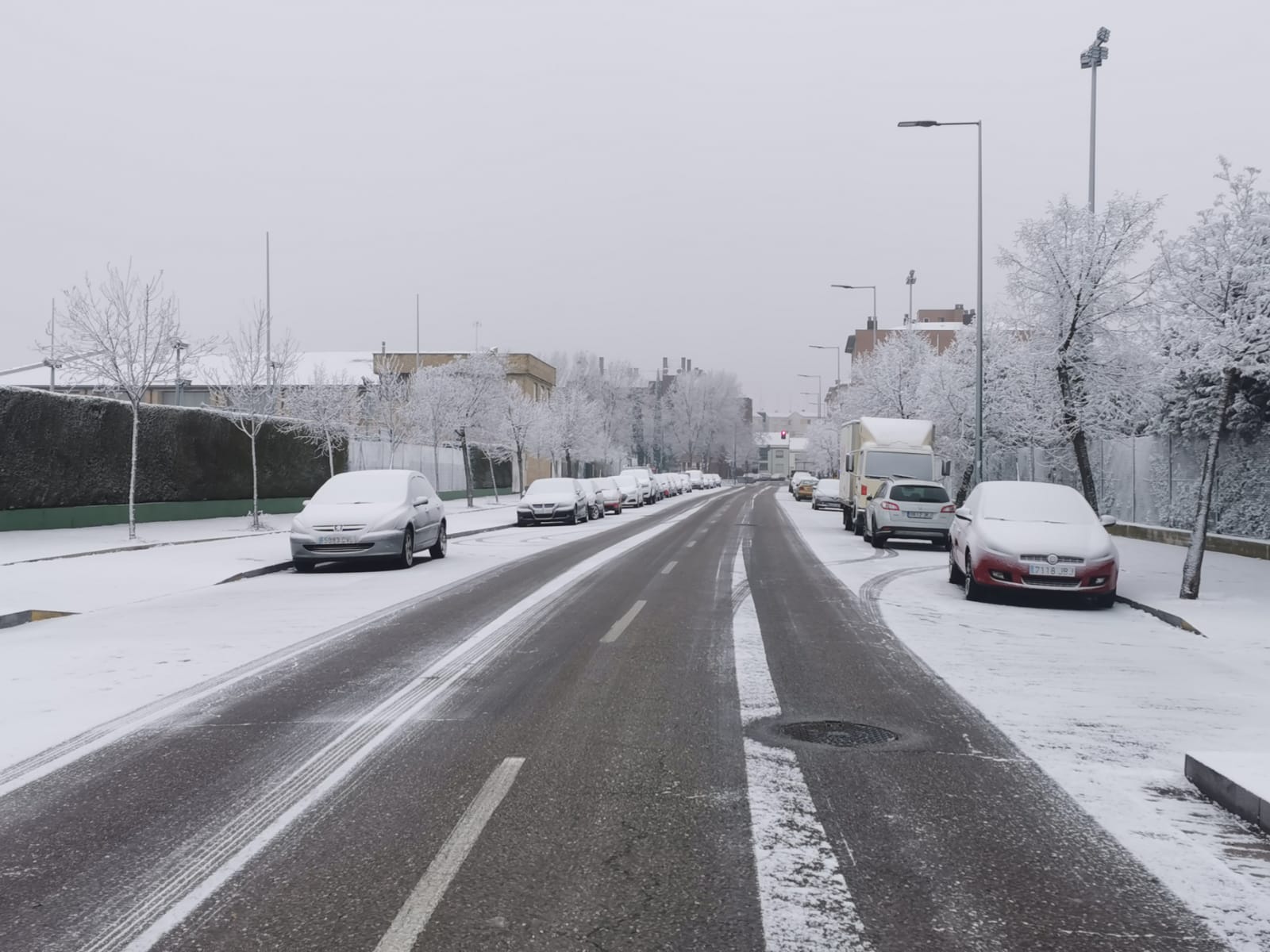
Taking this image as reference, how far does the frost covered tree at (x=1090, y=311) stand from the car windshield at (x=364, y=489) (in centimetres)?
1315

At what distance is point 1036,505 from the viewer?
13570mm

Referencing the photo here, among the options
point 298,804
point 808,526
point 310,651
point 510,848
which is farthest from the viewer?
point 808,526

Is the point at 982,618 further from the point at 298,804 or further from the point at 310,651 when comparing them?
the point at 298,804

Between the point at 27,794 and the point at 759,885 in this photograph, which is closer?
the point at 759,885

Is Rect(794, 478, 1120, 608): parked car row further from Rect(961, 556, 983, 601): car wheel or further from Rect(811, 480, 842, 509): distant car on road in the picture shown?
Rect(811, 480, 842, 509): distant car on road

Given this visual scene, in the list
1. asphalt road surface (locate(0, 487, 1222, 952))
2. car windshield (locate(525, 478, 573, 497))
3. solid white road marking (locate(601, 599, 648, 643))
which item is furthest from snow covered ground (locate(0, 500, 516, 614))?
car windshield (locate(525, 478, 573, 497))

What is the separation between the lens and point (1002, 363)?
28922 mm

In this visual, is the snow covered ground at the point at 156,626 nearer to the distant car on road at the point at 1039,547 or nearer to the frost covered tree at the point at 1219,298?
the distant car on road at the point at 1039,547

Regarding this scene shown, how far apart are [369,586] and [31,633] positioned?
479cm

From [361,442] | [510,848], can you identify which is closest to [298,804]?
[510,848]

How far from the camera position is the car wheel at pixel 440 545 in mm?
18688

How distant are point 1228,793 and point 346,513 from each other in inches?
536

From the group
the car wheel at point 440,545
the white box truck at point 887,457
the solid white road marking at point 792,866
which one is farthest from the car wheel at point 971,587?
the white box truck at point 887,457

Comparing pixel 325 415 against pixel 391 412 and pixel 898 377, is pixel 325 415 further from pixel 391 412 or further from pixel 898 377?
pixel 898 377
